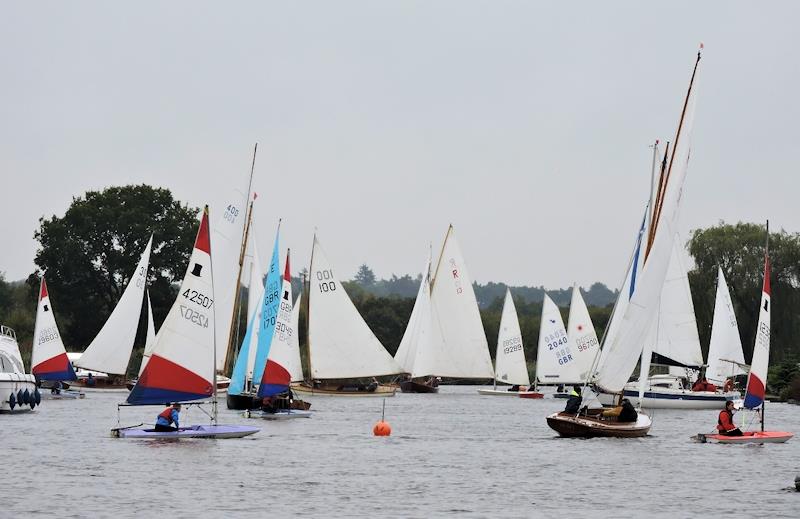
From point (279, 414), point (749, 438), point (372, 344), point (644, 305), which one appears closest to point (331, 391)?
point (372, 344)

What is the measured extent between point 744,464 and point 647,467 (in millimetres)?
3477

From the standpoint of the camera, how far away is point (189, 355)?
43.7 meters

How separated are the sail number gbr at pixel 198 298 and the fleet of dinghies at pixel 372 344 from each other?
4 cm

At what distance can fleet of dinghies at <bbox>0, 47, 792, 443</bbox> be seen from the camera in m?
44.1

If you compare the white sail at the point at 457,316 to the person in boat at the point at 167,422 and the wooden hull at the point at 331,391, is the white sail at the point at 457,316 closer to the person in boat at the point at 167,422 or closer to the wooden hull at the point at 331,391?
the wooden hull at the point at 331,391

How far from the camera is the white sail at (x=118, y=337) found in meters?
86.1

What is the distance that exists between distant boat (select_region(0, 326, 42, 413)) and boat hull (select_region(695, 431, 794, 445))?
1090 inches

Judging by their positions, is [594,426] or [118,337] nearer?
[594,426]

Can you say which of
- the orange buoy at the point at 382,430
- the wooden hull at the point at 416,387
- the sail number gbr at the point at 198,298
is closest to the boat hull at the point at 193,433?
the sail number gbr at the point at 198,298

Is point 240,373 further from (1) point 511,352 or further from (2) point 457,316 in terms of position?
(1) point 511,352

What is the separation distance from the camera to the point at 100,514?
2853cm

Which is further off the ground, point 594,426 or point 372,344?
point 372,344

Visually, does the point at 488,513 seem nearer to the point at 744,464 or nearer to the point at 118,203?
the point at 744,464

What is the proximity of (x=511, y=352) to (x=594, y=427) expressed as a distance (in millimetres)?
49363
